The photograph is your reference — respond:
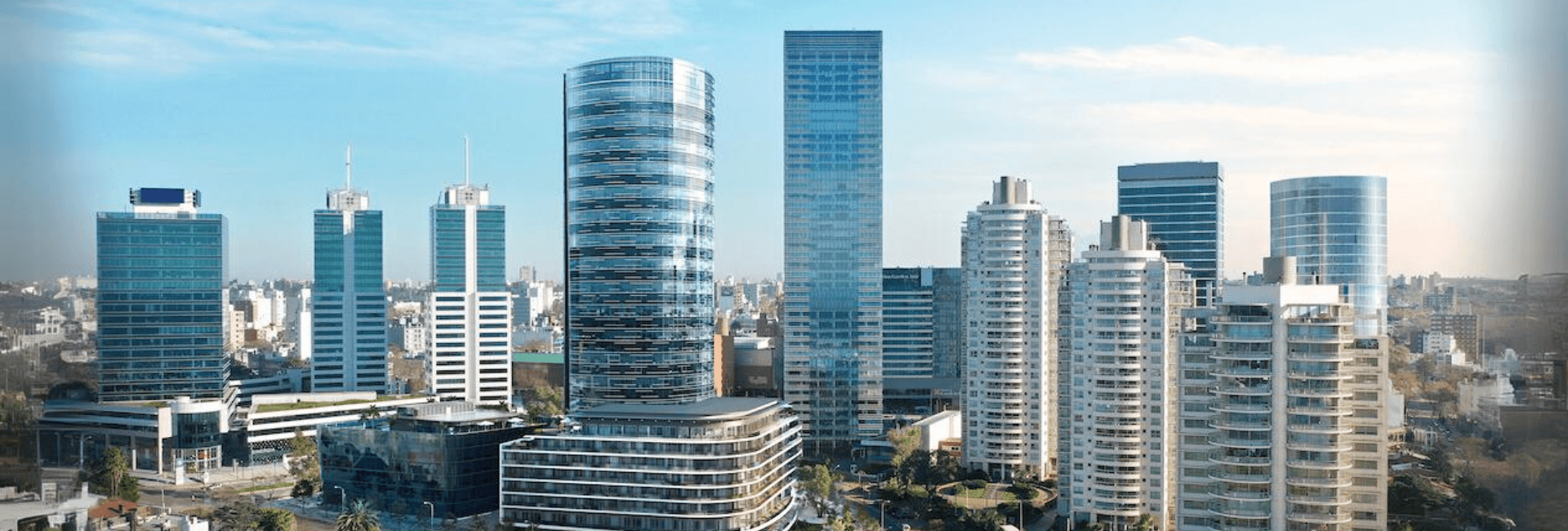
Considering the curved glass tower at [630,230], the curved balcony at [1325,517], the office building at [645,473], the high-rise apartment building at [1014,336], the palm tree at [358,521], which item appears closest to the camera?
the curved balcony at [1325,517]

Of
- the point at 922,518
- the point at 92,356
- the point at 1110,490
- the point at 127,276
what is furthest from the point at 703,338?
the point at 127,276

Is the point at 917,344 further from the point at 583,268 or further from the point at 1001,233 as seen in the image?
the point at 583,268

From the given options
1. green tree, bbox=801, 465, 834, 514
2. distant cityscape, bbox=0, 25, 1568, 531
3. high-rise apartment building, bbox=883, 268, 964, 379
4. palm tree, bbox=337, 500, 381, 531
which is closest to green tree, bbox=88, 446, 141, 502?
distant cityscape, bbox=0, 25, 1568, 531

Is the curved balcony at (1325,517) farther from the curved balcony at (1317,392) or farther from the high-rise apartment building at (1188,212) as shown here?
the high-rise apartment building at (1188,212)

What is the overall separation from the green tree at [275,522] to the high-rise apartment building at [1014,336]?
7.30m

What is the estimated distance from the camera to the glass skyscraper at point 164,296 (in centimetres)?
1423

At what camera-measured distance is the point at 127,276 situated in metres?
14.5

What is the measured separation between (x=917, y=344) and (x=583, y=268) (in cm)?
677

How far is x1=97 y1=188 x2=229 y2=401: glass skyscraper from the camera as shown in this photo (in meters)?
14.2

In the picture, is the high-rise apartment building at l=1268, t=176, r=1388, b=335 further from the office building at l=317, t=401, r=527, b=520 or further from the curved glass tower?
the office building at l=317, t=401, r=527, b=520

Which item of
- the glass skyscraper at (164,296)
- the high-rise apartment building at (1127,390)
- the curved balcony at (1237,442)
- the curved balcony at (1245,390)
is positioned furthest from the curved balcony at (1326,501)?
the glass skyscraper at (164,296)

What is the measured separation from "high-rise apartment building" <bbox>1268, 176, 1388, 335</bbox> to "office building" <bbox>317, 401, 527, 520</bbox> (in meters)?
11.1

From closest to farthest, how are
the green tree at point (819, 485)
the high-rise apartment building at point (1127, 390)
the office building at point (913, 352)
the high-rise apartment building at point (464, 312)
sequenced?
1. the high-rise apartment building at point (1127, 390)
2. the green tree at point (819, 485)
3. the high-rise apartment building at point (464, 312)
4. the office building at point (913, 352)

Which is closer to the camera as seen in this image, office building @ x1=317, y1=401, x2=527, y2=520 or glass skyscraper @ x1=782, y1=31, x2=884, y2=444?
office building @ x1=317, y1=401, x2=527, y2=520
